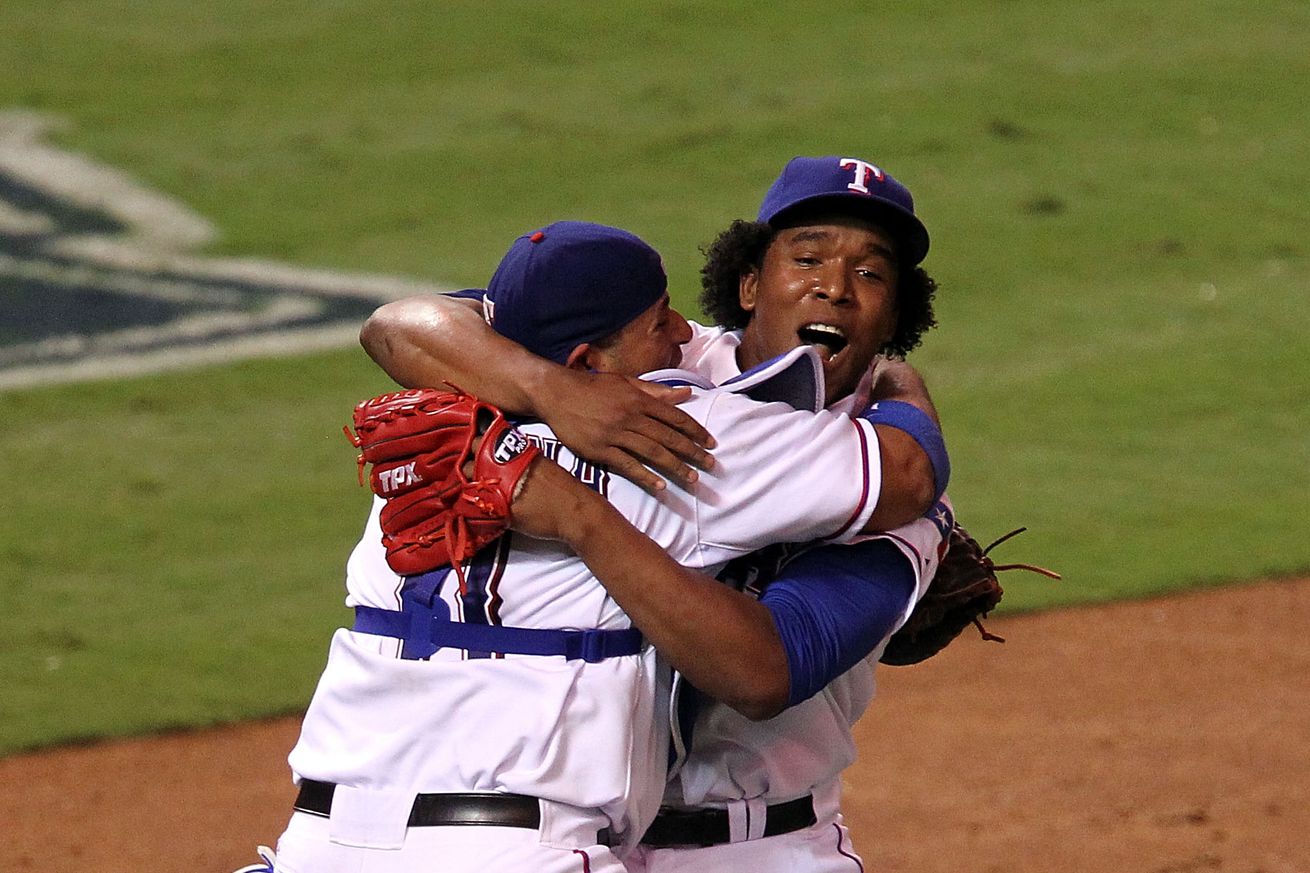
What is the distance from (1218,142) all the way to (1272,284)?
188 cm

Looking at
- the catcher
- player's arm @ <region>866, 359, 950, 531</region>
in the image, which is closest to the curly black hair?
the catcher

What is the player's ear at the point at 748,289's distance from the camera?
10.7 ft

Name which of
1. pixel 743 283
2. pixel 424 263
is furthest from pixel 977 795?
pixel 424 263

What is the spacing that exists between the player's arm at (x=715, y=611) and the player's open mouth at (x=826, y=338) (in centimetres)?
51

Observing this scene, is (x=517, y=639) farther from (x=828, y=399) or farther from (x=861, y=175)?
(x=861, y=175)

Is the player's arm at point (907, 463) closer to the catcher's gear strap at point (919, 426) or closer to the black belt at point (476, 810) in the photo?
the catcher's gear strap at point (919, 426)

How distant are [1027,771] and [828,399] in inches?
98.3

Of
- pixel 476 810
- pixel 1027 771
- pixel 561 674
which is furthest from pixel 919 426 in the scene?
pixel 1027 771

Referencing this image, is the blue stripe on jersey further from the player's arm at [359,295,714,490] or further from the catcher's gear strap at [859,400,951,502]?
the catcher's gear strap at [859,400,951,502]

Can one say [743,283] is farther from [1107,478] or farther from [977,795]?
[1107,478]

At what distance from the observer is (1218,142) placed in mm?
10742

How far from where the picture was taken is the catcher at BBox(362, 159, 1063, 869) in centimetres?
247

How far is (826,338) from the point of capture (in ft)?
9.86

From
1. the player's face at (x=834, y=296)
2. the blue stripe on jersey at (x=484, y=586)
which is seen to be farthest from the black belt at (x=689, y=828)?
the player's face at (x=834, y=296)
